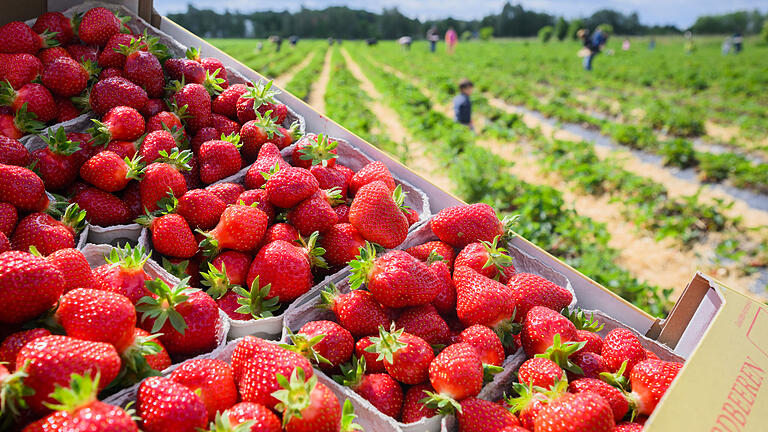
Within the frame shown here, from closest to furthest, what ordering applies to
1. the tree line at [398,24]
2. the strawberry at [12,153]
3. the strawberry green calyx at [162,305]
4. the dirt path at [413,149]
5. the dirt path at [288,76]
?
the strawberry green calyx at [162,305] → the strawberry at [12,153] → the dirt path at [413,149] → the dirt path at [288,76] → the tree line at [398,24]

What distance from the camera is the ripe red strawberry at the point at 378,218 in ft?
6.23

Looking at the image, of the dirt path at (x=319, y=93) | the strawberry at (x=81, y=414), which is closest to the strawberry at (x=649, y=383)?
the strawberry at (x=81, y=414)

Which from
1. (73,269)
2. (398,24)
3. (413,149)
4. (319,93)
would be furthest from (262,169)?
(398,24)

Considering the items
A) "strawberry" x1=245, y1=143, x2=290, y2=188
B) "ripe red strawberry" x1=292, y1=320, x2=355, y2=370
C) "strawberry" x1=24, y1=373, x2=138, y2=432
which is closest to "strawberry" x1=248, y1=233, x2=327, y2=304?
"ripe red strawberry" x1=292, y1=320, x2=355, y2=370

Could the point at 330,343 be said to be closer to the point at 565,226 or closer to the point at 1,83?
the point at 1,83

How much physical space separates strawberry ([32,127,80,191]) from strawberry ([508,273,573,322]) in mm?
1770

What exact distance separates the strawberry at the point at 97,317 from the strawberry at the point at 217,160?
0.94 m

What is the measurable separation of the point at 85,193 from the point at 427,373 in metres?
1.43

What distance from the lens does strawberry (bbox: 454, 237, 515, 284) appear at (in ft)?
6.24

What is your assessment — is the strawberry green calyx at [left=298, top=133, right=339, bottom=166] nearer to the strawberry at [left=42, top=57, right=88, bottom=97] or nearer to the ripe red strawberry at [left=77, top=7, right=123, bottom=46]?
the strawberry at [left=42, top=57, right=88, bottom=97]

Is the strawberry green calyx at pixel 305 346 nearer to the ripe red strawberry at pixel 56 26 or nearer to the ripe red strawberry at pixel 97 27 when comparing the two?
the ripe red strawberry at pixel 97 27

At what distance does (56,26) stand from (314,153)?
151 centimetres

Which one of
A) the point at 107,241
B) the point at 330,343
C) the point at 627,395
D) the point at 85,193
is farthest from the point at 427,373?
the point at 85,193

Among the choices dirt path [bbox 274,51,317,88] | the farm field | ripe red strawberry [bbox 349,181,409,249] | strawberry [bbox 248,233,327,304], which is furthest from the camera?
dirt path [bbox 274,51,317,88]
